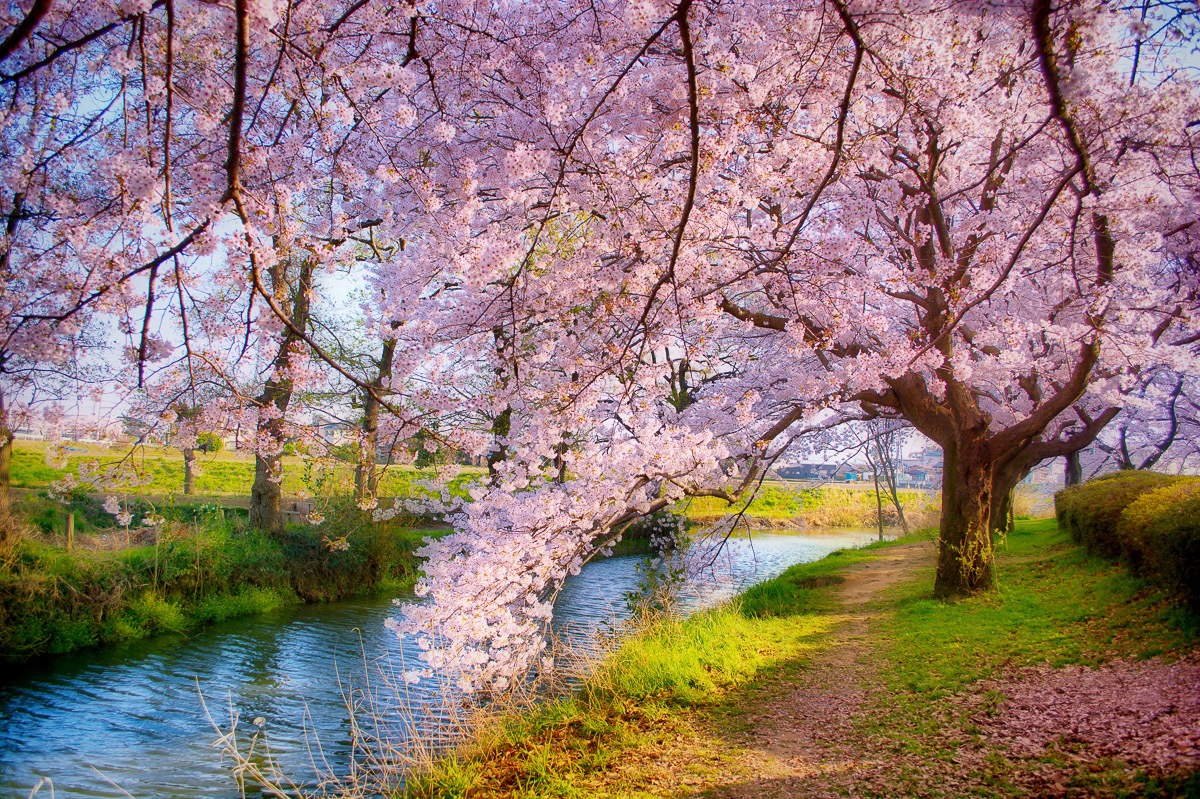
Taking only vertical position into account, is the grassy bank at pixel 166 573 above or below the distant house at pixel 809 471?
below

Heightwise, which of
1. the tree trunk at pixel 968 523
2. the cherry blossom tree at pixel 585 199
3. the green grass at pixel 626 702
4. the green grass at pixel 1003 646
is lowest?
the green grass at pixel 626 702

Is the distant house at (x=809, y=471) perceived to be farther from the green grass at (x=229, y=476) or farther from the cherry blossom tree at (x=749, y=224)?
the green grass at (x=229, y=476)

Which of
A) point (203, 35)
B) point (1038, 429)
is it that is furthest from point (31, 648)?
point (1038, 429)

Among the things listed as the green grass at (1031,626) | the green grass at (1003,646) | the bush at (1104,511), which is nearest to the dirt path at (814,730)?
the green grass at (1003,646)

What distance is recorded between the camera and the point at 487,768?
4.26 m

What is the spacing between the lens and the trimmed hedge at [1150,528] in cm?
475

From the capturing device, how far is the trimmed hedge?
15.6 feet

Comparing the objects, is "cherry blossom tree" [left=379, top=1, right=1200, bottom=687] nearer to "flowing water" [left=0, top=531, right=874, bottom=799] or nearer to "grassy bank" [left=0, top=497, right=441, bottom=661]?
"flowing water" [left=0, top=531, right=874, bottom=799]

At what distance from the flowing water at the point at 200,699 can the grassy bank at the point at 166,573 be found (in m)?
0.32

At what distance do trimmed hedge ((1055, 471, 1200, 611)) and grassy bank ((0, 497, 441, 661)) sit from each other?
6574mm

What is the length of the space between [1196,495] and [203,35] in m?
7.57

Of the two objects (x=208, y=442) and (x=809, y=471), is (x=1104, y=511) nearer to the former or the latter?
(x=208, y=442)

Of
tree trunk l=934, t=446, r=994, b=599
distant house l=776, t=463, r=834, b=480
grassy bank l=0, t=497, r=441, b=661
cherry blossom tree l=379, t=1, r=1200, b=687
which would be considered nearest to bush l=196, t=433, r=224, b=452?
grassy bank l=0, t=497, r=441, b=661

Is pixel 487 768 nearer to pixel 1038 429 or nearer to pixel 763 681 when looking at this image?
pixel 763 681
